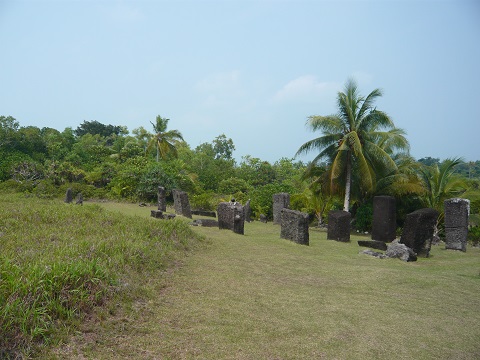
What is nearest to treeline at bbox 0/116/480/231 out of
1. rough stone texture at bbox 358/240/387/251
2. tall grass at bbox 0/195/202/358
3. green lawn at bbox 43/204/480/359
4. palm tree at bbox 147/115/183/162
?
palm tree at bbox 147/115/183/162

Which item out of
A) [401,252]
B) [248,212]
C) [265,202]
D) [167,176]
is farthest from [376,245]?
[167,176]

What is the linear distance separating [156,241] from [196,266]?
4.64 feet

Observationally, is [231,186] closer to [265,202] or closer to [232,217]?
[265,202]

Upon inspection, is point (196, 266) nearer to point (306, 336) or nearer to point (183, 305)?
point (183, 305)

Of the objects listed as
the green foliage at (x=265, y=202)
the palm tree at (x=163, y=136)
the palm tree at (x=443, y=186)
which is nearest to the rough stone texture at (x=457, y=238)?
the palm tree at (x=443, y=186)

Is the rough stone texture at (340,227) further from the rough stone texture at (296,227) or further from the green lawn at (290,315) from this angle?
the green lawn at (290,315)

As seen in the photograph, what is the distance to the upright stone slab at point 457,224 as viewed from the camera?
12.5 meters

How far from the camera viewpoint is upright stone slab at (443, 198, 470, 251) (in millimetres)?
12469

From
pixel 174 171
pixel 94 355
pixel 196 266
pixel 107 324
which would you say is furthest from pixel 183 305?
pixel 174 171

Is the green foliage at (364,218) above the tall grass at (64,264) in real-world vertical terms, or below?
above

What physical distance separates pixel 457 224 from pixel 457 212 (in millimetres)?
441

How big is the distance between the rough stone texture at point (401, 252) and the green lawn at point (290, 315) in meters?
1.06

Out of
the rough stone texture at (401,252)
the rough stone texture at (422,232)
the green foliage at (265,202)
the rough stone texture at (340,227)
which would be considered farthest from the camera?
the green foliage at (265,202)

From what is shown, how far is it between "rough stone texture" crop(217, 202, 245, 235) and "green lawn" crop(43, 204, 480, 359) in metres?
4.41
